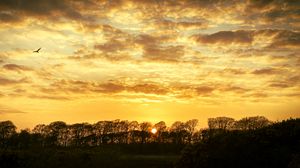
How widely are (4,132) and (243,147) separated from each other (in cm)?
10755

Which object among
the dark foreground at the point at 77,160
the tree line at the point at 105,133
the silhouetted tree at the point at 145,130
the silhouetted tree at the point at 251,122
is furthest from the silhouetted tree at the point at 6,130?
the silhouetted tree at the point at 251,122

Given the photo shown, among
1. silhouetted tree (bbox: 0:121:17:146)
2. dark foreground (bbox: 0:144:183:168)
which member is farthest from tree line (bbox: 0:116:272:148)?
dark foreground (bbox: 0:144:183:168)

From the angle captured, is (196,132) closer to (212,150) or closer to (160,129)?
(160,129)

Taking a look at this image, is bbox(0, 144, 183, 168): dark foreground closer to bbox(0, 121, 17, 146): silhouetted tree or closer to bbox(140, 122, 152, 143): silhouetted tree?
bbox(140, 122, 152, 143): silhouetted tree

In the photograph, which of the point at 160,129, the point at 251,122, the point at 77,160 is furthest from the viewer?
the point at 160,129

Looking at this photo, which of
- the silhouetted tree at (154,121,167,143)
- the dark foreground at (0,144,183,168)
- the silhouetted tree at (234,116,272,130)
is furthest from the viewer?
the silhouetted tree at (154,121,167,143)

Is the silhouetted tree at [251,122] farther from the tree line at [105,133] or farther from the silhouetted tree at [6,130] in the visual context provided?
the silhouetted tree at [6,130]

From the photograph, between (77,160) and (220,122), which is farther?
(220,122)

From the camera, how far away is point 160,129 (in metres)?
125

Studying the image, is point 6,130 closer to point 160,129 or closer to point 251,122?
point 160,129

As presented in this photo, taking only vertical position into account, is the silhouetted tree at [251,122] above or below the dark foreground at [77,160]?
above

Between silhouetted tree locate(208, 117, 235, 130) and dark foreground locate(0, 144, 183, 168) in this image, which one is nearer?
dark foreground locate(0, 144, 183, 168)

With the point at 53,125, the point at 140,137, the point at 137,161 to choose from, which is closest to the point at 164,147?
the point at 140,137

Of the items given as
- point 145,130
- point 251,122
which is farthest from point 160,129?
point 251,122
